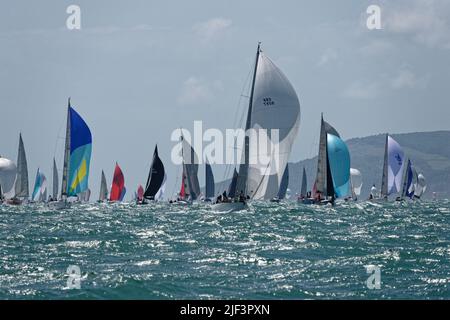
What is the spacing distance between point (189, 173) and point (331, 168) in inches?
1195

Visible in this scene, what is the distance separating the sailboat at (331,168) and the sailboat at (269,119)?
22.9m

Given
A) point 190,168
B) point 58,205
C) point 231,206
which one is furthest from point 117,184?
point 231,206

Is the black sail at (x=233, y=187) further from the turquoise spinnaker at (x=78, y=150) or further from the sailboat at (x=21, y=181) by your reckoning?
the sailboat at (x=21, y=181)

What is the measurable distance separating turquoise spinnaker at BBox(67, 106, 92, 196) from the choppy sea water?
2891 cm

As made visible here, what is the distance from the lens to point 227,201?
59250mm

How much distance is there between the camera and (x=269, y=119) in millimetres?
55062

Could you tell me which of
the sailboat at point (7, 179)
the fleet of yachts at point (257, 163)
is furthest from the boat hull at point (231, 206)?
the sailboat at point (7, 179)

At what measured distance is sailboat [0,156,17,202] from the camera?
10388 cm

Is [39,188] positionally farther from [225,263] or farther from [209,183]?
[225,263]

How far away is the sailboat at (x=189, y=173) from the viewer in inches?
4163
